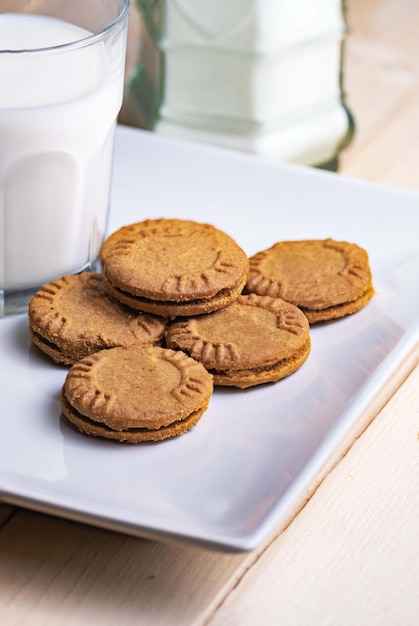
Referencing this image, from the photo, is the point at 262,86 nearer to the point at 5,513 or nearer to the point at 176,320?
the point at 176,320

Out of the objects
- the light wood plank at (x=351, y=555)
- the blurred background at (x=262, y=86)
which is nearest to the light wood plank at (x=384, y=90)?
the blurred background at (x=262, y=86)

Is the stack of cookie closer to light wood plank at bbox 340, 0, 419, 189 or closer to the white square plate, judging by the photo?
the white square plate

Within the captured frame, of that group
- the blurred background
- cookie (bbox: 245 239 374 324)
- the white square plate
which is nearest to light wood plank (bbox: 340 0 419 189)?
the blurred background

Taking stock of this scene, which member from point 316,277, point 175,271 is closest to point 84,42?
point 175,271

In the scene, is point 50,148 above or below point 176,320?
above

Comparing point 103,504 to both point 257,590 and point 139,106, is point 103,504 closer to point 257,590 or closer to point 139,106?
point 257,590

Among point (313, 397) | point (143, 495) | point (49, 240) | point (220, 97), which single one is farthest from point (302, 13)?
point (143, 495)
